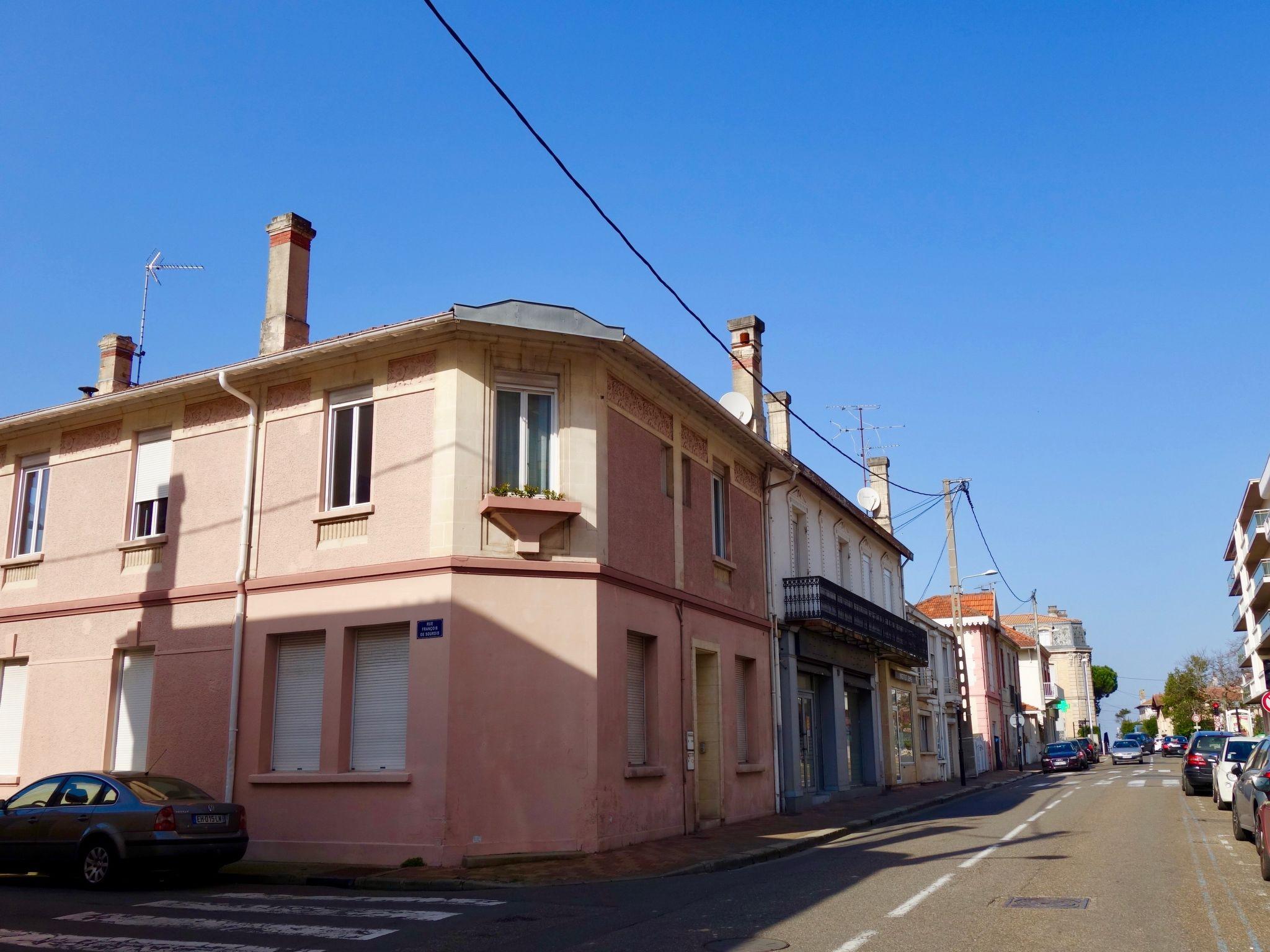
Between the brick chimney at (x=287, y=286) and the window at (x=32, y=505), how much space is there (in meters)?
5.39

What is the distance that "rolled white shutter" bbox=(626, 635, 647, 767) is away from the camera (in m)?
16.4

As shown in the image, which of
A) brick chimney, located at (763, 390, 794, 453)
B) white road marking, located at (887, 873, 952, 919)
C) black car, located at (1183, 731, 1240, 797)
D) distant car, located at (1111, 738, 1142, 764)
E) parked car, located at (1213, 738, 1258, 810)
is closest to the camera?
white road marking, located at (887, 873, 952, 919)

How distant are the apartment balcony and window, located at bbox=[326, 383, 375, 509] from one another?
35.6 feet

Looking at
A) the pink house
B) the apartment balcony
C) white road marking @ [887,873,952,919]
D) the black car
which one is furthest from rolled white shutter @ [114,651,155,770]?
the black car

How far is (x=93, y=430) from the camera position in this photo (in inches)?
747

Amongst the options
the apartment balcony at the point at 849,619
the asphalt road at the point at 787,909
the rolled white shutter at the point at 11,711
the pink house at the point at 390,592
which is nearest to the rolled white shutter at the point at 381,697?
the pink house at the point at 390,592

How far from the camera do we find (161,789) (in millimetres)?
12703

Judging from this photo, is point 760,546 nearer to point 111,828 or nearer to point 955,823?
point 955,823

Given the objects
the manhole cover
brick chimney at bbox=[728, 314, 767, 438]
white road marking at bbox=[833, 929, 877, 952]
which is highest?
brick chimney at bbox=[728, 314, 767, 438]

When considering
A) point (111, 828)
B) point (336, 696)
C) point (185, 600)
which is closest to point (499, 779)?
point (336, 696)

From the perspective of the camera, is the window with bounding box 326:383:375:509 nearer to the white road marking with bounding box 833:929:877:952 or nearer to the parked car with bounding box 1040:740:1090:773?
the white road marking with bounding box 833:929:877:952

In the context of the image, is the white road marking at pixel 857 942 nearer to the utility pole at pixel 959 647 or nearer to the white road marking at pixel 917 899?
the white road marking at pixel 917 899

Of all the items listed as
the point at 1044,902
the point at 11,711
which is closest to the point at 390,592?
the point at 11,711

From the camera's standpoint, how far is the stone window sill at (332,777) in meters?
14.2
